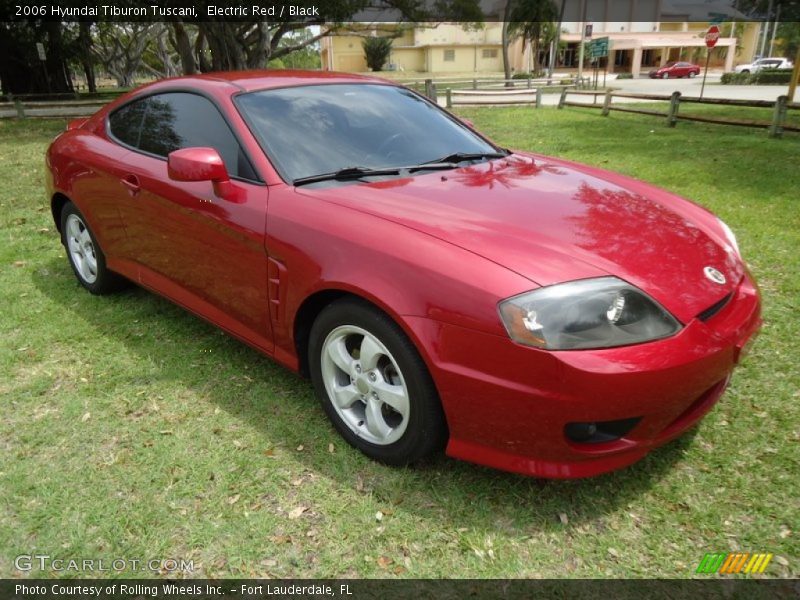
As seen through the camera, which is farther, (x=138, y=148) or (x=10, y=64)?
(x=10, y=64)

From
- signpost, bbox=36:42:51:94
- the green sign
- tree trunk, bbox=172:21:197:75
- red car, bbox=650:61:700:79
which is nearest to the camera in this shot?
tree trunk, bbox=172:21:197:75

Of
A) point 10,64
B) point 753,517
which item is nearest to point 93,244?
point 753,517

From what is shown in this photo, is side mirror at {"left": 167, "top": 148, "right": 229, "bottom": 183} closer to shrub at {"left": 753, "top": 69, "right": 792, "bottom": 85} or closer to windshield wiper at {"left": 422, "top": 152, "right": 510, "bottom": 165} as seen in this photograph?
windshield wiper at {"left": 422, "top": 152, "right": 510, "bottom": 165}

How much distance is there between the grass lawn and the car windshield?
47.2 inches

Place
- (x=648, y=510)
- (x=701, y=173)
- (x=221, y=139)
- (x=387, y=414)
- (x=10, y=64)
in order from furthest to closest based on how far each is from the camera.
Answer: (x=10, y=64) → (x=701, y=173) → (x=221, y=139) → (x=387, y=414) → (x=648, y=510)

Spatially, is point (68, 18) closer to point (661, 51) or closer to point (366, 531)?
point (366, 531)

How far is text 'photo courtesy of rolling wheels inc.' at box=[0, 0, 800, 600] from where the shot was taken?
1.99 m

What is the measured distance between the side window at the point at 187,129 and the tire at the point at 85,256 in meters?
0.77

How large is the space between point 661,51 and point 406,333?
68.4m

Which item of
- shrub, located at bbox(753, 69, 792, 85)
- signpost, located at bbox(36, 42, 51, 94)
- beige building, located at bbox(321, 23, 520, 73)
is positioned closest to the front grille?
signpost, located at bbox(36, 42, 51, 94)

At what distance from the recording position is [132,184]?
341cm

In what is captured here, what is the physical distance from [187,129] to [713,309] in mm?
2761

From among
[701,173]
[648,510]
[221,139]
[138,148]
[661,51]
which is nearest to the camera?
[648,510]

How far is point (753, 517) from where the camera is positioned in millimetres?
2178
